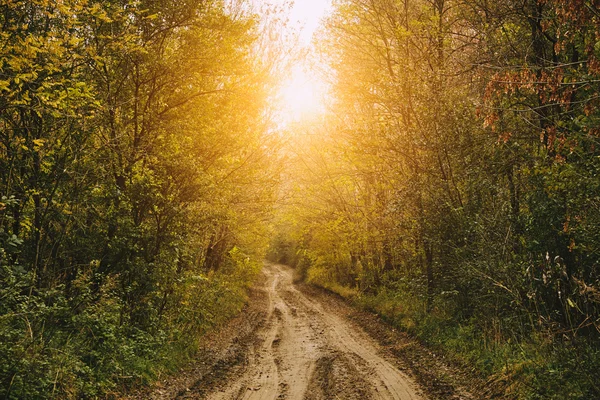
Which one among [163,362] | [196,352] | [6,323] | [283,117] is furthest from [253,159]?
[6,323]

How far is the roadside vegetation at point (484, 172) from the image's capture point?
595cm

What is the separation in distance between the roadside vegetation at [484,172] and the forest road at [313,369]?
1576mm

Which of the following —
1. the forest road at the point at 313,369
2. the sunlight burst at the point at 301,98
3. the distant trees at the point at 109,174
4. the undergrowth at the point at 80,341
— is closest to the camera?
the undergrowth at the point at 80,341

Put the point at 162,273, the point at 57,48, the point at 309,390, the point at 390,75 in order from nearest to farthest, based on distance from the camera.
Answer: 1. the point at 57,48
2. the point at 309,390
3. the point at 162,273
4. the point at 390,75

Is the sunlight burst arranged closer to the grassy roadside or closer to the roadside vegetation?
the roadside vegetation

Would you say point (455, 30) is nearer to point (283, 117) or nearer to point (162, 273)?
point (283, 117)

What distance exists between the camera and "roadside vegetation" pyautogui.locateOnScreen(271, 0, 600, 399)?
19.5ft

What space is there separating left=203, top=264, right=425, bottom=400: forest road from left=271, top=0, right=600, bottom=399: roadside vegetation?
1.58 m

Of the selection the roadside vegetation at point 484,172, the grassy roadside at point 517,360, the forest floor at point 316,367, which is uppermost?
the roadside vegetation at point 484,172

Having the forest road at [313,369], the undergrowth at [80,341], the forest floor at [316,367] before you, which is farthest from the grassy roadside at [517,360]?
the undergrowth at [80,341]

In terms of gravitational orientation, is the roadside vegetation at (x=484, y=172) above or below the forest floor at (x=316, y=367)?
above

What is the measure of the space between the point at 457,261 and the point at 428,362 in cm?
274

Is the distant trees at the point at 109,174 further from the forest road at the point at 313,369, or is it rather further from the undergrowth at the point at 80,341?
the forest road at the point at 313,369

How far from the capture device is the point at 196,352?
10539 millimetres
